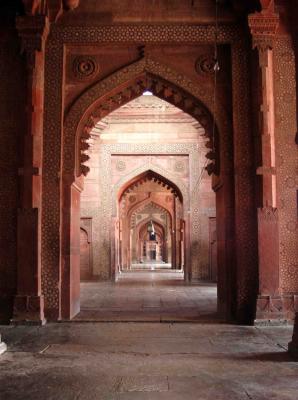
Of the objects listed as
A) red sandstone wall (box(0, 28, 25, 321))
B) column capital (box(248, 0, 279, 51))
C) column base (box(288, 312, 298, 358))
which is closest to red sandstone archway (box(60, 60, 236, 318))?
red sandstone wall (box(0, 28, 25, 321))

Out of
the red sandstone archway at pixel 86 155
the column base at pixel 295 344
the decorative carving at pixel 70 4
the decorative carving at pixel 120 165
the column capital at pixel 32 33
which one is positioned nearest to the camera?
the column base at pixel 295 344

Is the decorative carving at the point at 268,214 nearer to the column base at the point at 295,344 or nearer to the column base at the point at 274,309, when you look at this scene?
the column base at the point at 274,309

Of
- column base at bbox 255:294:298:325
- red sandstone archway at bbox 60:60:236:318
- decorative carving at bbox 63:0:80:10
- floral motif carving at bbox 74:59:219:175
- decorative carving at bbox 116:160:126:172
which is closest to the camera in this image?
column base at bbox 255:294:298:325

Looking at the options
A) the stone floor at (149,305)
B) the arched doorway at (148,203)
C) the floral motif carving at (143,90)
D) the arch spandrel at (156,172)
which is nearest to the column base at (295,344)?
the stone floor at (149,305)

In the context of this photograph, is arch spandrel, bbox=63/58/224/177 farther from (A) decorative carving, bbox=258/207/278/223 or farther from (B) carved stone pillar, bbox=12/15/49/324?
(A) decorative carving, bbox=258/207/278/223

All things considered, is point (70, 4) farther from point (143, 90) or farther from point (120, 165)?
point (120, 165)

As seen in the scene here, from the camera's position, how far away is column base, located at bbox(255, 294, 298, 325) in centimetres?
621

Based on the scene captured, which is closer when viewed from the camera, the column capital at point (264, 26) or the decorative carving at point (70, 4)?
the column capital at point (264, 26)

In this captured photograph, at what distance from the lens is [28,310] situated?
634 cm

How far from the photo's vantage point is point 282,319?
20.3 feet

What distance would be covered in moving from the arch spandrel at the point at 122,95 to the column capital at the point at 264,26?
0.98 m

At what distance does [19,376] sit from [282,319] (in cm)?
354

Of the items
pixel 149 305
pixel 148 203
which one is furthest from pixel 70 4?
pixel 148 203

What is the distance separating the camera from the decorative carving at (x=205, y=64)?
7.12m
